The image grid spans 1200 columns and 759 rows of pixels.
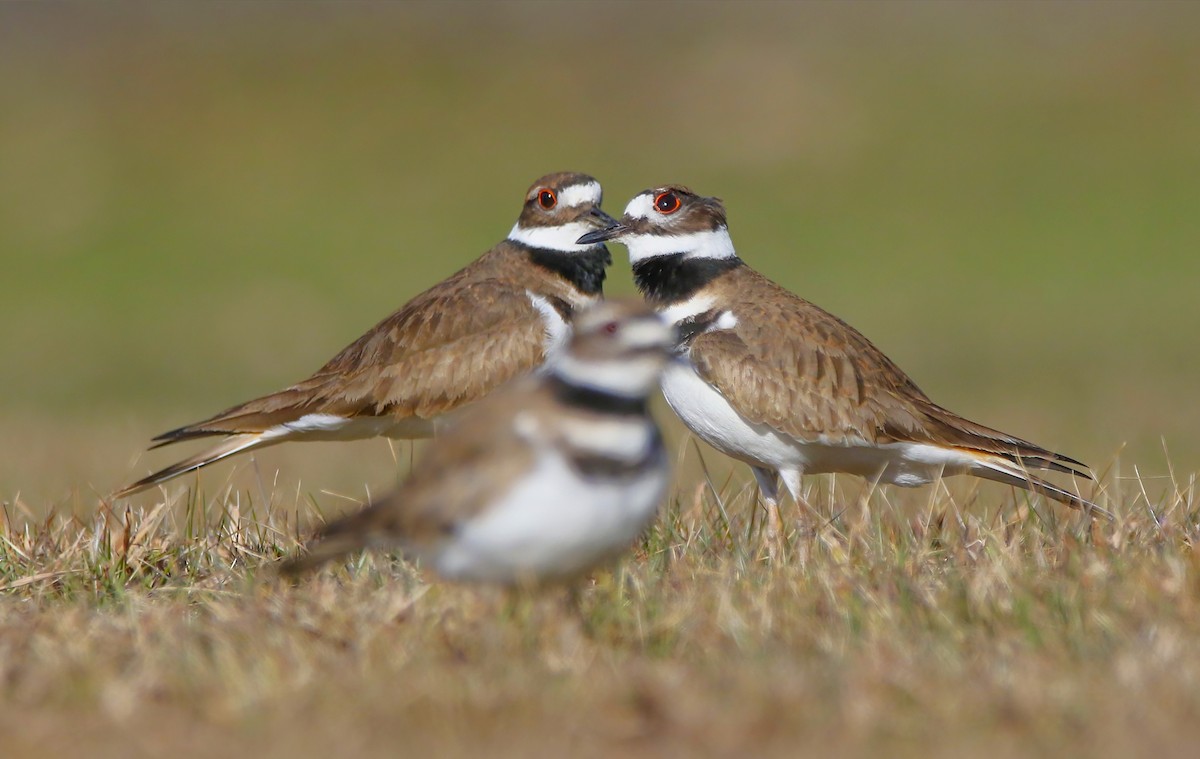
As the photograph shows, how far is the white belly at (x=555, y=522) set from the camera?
157 inches

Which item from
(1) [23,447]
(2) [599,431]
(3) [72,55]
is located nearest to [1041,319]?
(1) [23,447]

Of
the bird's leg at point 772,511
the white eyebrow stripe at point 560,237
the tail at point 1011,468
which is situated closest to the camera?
the bird's leg at point 772,511

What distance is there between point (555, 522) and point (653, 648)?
20.2 inches

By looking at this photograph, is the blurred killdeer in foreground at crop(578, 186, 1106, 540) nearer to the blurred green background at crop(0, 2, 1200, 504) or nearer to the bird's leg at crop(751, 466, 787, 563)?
the bird's leg at crop(751, 466, 787, 563)

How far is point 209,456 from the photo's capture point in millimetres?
6836

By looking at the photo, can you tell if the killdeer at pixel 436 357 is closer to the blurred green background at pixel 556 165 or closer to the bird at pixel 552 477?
the bird at pixel 552 477

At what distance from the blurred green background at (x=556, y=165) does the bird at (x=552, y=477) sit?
12.1 metres

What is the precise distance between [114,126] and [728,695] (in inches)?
1066

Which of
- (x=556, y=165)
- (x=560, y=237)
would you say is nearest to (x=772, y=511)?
(x=560, y=237)

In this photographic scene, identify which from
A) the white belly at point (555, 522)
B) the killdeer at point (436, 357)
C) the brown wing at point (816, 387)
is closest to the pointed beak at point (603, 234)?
the killdeer at point (436, 357)

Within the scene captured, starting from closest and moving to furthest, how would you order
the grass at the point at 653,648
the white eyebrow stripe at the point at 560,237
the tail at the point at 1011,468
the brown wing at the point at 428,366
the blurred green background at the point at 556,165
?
1. the grass at the point at 653,648
2. the tail at the point at 1011,468
3. the brown wing at the point at 428,366
4. the white eyebrow stripe at the point at 560,237
5. the blurred green background at the point at 556,165

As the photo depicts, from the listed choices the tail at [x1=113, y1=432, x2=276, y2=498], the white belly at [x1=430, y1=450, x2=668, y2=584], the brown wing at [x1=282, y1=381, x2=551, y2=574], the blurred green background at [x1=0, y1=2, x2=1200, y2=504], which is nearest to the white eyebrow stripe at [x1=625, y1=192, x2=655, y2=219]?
the tail at [x1=113, y1=432, x2=276, y2=498]

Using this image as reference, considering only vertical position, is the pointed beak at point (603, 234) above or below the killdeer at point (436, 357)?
above

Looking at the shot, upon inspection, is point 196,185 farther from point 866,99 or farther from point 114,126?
point 866,99
